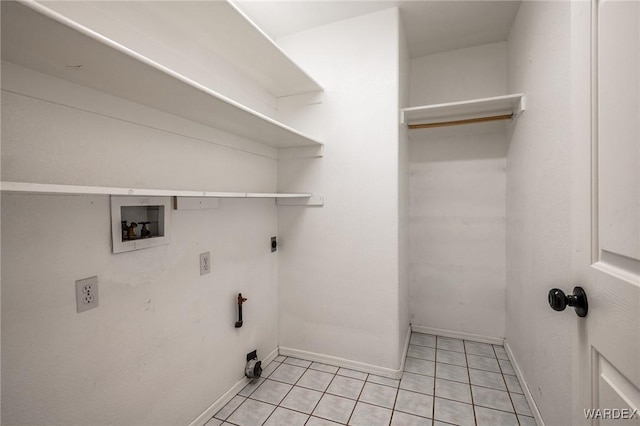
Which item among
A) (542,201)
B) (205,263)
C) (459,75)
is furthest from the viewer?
(459,75)

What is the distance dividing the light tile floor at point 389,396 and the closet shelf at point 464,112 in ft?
6.08

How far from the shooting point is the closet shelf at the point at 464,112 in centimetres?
195

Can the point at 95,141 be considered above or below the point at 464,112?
below

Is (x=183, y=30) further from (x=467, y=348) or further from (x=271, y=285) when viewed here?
(x=467, y=348)

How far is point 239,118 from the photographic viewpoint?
58.4 inches

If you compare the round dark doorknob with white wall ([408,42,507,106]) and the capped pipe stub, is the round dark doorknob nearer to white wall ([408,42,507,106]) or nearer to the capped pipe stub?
the capped pipe stub

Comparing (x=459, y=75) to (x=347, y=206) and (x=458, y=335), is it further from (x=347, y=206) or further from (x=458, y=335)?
(x=458, y=335)

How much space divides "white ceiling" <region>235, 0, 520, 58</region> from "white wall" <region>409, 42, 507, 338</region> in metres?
0.28

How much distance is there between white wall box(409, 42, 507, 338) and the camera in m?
2.46

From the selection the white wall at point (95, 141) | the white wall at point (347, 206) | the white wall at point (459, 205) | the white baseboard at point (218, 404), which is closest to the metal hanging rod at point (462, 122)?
the white wall at point (459, 205)

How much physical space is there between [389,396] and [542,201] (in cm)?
148

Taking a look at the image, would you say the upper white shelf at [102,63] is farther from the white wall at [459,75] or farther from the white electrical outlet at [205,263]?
the white wall at [459,75]

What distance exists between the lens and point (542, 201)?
1.48m

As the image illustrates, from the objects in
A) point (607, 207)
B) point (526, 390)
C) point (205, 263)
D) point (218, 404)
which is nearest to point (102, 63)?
point (205, 263)
